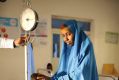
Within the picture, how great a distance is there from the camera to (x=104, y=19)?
5422mm

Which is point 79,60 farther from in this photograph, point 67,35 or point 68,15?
point 68,15

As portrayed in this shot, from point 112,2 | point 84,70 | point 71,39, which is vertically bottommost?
point 84,70

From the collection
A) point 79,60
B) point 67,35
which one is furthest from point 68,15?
point 79,60

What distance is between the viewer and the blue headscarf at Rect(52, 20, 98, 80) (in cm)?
228

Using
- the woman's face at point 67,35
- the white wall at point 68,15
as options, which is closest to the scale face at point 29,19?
the woman's face at point 67,35

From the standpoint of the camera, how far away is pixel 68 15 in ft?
16.1

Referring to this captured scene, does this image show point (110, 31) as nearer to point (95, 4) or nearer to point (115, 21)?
point (115, 21)

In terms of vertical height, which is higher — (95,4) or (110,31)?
(95,4)

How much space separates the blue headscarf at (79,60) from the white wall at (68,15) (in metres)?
1.99

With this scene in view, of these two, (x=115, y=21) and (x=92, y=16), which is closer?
(x=92, y=16)

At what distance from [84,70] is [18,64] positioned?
232cm

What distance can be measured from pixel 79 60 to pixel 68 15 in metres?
2.68

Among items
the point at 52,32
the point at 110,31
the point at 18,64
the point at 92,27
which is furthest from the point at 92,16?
the point at 18,64

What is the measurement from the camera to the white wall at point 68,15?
4.27 metres
